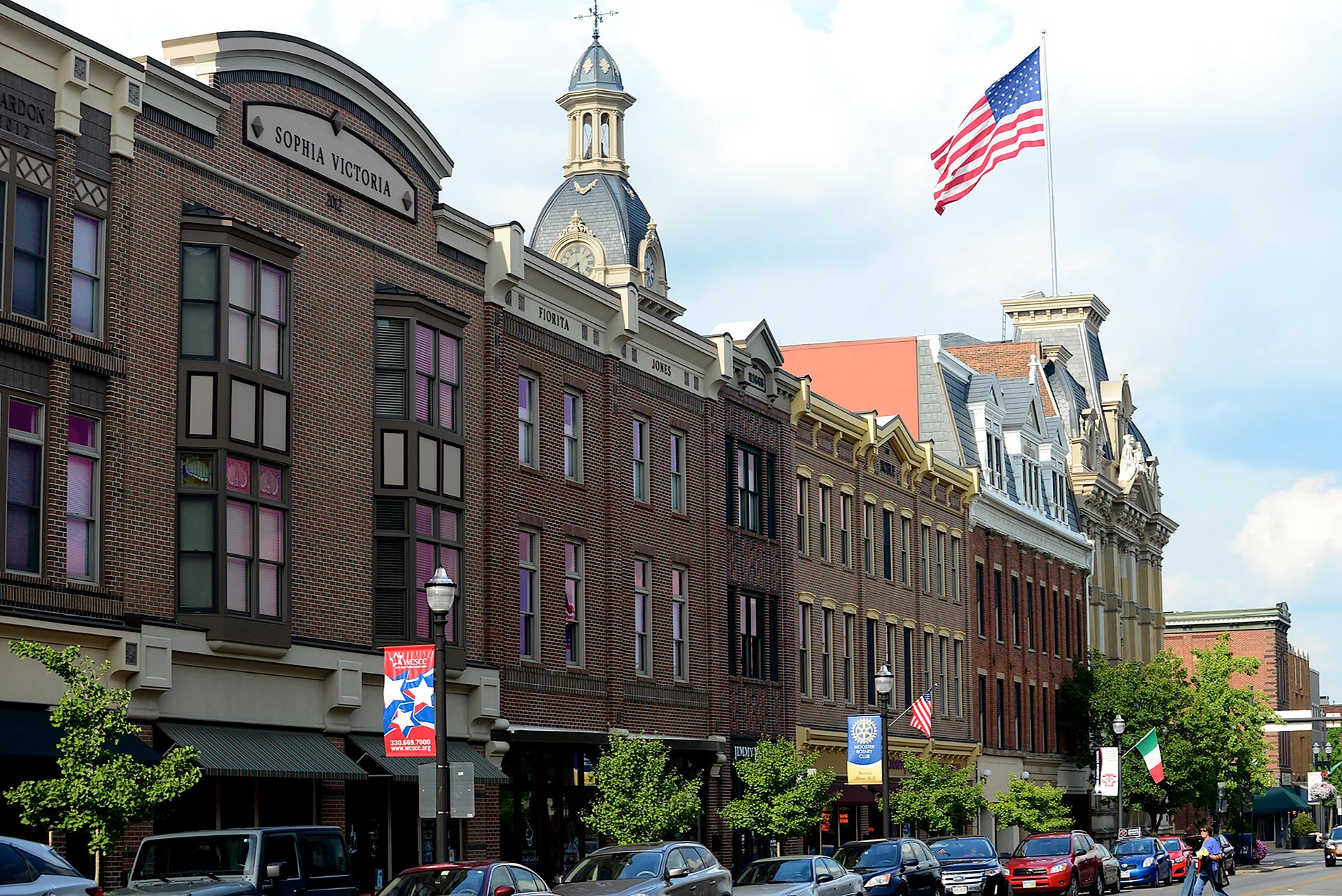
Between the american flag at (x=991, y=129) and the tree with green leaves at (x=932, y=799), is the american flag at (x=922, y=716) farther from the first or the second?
the american flag at (x=991, y=129)

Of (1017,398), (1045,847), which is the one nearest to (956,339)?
(1017,398)

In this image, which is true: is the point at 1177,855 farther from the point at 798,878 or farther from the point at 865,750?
the point at 798,878

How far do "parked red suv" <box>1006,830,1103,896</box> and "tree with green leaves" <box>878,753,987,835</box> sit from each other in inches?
112

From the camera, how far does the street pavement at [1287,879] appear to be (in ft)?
156

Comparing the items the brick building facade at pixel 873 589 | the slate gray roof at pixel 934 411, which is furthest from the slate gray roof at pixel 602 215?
the brick building facade at pixel 873 589

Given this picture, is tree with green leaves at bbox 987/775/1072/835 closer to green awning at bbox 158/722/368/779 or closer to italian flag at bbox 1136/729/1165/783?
italian flag at bbox 1136/729/1165/783

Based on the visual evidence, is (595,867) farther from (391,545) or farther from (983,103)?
(983,103)

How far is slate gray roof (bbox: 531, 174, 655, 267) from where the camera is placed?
7969 centimetres

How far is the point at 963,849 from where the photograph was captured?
1503 inches

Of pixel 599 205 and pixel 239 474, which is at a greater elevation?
pixel 599 205

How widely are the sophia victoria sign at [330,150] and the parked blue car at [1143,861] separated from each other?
102ft

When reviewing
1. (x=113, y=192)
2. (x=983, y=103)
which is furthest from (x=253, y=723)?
(x=983, y=103)

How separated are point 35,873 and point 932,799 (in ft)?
105

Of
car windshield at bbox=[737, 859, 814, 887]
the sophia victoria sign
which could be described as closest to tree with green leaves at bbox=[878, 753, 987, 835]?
car windshield at bbox=[737, 859, 814, 887]
